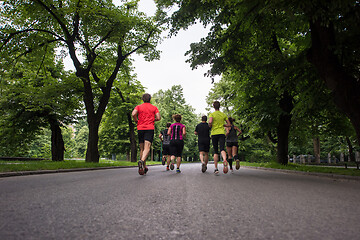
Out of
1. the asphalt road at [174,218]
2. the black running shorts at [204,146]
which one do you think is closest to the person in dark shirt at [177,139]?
the black running shorts at [204,146]

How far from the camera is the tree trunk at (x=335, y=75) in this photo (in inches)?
309

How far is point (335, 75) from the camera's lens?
792 cm

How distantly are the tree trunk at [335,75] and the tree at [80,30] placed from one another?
11.0m

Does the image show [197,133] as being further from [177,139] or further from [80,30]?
[80,30]

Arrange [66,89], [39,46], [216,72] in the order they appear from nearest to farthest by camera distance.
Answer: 1. [216,72]
2. [39,46]
3. [66,89]

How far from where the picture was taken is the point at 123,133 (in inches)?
1577

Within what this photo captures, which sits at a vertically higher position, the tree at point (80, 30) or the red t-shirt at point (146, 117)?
the tree at point (80, 30)

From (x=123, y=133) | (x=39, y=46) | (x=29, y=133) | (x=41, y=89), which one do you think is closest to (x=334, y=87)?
(x=39, y=46)

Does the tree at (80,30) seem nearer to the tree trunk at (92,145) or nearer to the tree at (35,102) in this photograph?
the tree trunk at (92,145)

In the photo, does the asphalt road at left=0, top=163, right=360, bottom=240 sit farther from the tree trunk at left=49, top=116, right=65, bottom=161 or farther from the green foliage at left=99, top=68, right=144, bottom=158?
the tree trunk at left=49, top=116, right=65, bottom=161

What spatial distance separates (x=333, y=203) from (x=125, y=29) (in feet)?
48.4

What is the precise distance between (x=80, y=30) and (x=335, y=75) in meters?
15.4

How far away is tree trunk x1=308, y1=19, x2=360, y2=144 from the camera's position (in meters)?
7.84

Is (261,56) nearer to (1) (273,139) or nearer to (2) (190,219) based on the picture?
(1) (273,139)
